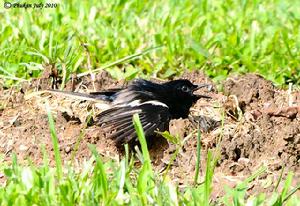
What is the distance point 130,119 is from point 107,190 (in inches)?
60.1

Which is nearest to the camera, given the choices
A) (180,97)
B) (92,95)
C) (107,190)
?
(107,190)

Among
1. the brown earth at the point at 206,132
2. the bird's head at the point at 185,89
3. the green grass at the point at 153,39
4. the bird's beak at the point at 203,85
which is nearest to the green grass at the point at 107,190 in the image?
the brown earth at the point at 206,132

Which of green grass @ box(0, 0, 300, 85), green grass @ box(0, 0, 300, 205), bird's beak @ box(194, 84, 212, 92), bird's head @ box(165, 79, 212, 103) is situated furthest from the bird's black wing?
green grass @ box(0, 0, 300, 85)

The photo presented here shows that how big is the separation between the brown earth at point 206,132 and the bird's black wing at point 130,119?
97mm

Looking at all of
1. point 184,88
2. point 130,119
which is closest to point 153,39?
point 184,88

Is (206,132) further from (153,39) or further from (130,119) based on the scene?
(153,39)

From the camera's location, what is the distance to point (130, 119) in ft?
21.2

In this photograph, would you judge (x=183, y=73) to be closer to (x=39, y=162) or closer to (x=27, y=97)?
(x=27, y=97)

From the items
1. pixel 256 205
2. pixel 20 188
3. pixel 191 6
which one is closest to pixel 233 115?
pixel 256 205

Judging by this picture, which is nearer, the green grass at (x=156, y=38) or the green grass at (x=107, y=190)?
the green grass at (x=107, y=190)

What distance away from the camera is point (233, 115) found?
6801 mm

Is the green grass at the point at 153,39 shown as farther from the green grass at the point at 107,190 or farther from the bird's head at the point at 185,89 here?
the green grass at the point at 107,190

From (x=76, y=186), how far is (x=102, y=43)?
372 centimetres

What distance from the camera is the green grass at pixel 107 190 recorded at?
4.91 metres
